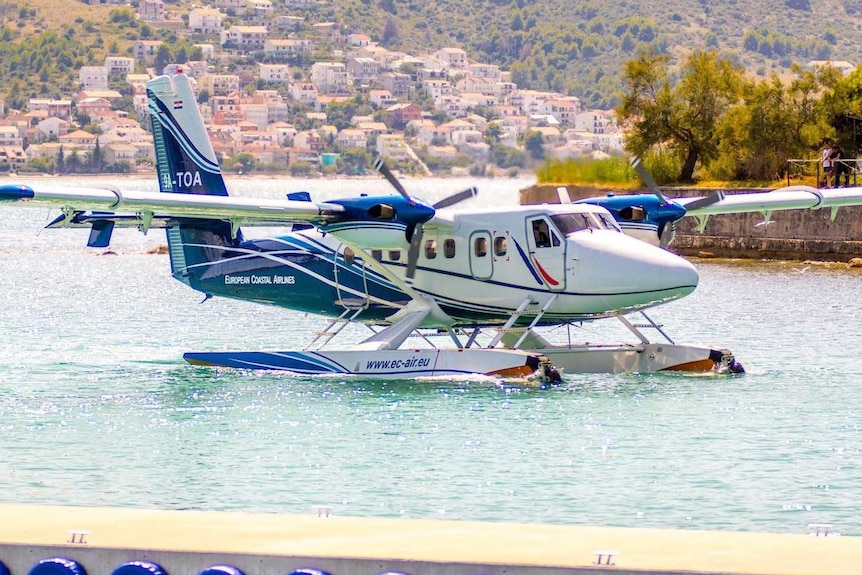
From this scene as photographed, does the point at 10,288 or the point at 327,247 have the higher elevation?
the point at 327,247

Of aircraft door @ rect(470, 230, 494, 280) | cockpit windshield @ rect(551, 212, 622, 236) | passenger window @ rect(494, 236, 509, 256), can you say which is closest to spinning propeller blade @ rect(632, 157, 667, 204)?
cockpit windshield @ rect(551, 212, 622, 236)

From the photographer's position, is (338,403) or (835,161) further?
(835,161)

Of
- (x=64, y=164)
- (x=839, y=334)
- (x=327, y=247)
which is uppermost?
(x=327, y=247)

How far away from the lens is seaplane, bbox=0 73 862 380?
2327 cm

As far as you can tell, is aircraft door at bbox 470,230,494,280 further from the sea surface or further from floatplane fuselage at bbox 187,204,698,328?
the sea surface

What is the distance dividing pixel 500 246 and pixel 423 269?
1274 millimetres

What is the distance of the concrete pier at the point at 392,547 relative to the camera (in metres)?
10.1

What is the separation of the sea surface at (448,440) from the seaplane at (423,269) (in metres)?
0.40

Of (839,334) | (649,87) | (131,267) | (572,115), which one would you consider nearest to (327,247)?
(839,334)

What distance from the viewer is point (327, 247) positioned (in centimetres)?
2550

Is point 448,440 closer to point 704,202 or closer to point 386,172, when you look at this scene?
point 386,172

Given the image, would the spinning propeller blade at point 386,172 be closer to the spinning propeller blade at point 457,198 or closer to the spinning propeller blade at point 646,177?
the spinning propeller blade at point 457,198

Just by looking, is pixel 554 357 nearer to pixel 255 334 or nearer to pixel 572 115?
pixel 255 334

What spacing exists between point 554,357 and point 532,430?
16.1 ft
